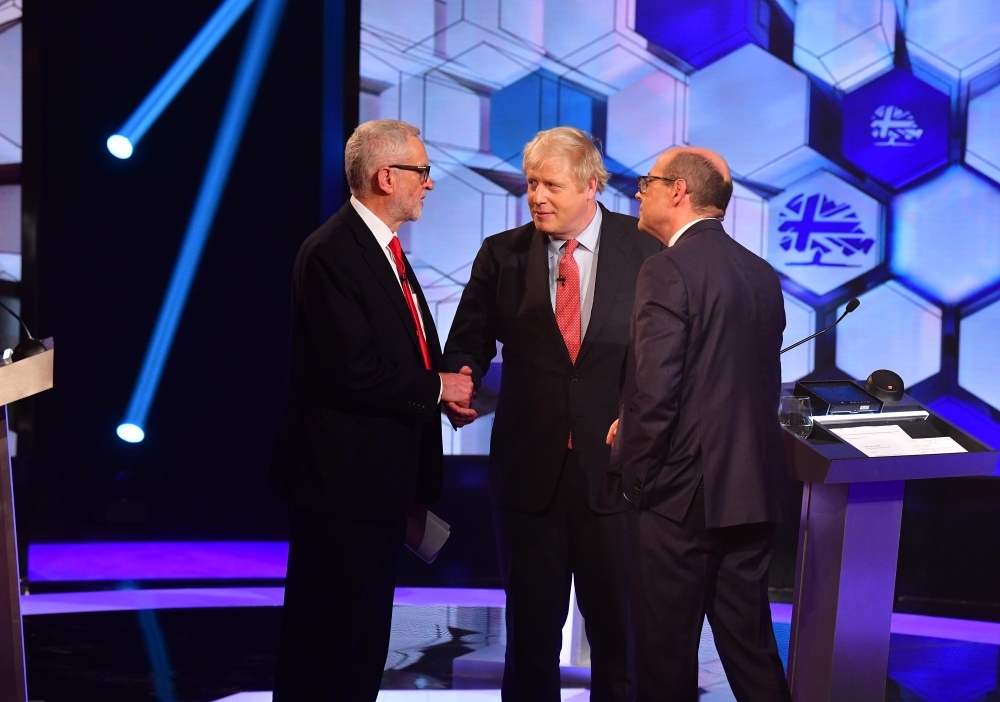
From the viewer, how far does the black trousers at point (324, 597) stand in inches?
99.8

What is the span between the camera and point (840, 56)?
14.8 ft

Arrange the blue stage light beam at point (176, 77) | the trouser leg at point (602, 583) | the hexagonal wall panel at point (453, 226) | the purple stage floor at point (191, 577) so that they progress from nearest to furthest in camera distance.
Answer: the trouser leg at point (602, 583), the purple stage floor at point (191, 577), the hexagonal wall panel at point (453, 226), the blue stage light beam at point (176, 77)

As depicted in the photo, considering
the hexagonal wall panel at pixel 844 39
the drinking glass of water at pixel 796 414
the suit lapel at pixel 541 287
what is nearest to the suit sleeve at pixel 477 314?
the suit lapel at pixel 541 287

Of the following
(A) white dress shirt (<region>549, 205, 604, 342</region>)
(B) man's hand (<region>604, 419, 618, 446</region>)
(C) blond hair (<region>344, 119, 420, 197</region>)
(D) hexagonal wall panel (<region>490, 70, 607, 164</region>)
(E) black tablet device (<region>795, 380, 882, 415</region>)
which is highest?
(D) hexagonal wall panel (<region>490, 70, 607, 164</region>)

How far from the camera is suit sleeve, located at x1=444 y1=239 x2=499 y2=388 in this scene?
288 centimetres

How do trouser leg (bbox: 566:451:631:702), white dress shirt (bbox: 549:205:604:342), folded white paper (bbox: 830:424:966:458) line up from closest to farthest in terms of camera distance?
folded white paper (bbox: 830:424:966:458) < trouser leg (bbox: 566:451:631:702) < white dress shirt (bbox: 549:205:604:342)

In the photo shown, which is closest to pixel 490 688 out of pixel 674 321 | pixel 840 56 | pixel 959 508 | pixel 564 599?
pixel 564 599

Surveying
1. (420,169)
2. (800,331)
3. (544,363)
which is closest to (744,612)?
(544,363)

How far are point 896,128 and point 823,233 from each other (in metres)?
0.52

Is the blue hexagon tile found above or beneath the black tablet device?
above

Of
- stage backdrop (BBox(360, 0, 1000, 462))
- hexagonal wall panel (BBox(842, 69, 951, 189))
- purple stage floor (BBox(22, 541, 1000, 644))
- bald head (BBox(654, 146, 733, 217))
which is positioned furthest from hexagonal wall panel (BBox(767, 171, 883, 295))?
bald head (BBox(654, 146, 733, 217))

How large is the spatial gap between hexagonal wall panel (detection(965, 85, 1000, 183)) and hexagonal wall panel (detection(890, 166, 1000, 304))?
0.17 feet

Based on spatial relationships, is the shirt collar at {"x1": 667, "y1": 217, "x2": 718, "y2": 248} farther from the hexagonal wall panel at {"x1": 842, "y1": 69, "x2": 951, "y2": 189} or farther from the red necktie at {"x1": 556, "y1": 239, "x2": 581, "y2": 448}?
the hexagonal wall panel at {"x1": 842, "y1": 69, "x2": 951, "y2": 189}

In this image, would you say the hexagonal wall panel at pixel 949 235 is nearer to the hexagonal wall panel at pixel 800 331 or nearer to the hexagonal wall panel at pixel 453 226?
the hexagonal wall panel at pixel 800 331
